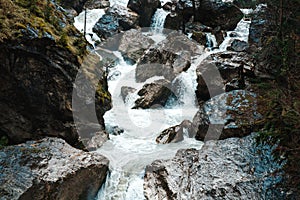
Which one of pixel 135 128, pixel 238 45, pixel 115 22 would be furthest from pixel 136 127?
pixel 115 22

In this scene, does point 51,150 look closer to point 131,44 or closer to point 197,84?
point 197,84

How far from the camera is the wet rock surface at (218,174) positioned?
4.28m

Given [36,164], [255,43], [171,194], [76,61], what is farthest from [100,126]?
[255,43]

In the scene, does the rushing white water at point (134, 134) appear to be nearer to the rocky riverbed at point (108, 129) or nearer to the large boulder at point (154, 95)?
the rocky riverbed at point (108, 129)

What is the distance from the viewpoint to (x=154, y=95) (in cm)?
1176

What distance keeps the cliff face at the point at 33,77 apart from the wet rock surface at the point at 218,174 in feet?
9.38

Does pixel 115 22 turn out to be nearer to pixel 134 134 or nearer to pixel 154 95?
pixel 154 95

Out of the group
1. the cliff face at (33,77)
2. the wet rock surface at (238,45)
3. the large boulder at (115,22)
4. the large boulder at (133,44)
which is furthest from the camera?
the large boulder at (115,22)

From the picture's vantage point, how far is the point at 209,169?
15.9ft

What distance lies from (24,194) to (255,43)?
39.7 feet

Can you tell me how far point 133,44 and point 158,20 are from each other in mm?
4473

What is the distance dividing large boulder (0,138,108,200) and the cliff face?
101 cm

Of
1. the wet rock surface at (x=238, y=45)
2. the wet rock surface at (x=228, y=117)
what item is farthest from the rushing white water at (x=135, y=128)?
the wet rock surface at (x=238, y=45)

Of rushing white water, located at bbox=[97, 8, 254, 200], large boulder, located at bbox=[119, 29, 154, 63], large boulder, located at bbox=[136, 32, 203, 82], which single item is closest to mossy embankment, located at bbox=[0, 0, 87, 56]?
rushing white water, located at bbox=[97, 8, 254, 200]
